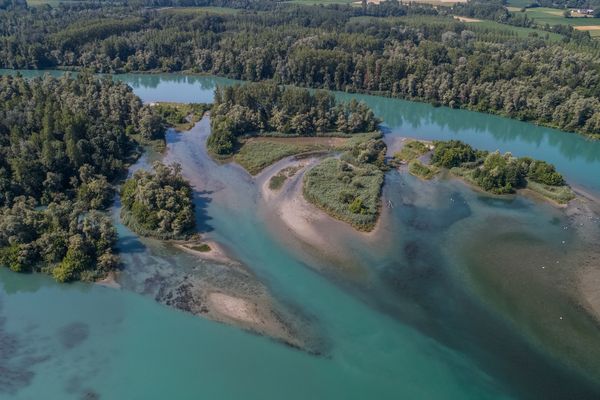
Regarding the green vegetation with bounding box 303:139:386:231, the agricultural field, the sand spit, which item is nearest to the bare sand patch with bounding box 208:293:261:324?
the sand spit

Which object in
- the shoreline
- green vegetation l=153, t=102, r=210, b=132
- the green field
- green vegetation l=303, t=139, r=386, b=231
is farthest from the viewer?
the green field

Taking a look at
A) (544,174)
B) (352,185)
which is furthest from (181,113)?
(544,174)

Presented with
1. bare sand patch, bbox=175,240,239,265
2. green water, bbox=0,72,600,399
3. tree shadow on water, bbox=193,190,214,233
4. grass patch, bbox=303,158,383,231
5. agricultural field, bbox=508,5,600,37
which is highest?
agricultural field, bbox=508,5,600,37

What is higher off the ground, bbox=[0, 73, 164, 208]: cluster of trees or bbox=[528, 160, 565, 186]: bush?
bbox=[0, 73, 164, 208]: cluster of trees

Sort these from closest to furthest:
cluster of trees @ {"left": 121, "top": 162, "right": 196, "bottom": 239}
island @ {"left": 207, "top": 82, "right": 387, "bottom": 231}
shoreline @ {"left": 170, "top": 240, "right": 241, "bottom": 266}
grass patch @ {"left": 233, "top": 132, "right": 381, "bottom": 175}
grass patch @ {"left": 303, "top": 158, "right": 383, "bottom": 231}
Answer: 1. shoreline @ {"left": 170, "top": 240, "right": 241, "bottom": 266}
2. cluster of trees @ {"left": 121, "top": 162, "right": 196, "bottom": 239}
3. grass patch @ {"left": 303, "top": 158, "right": 383, "bottom": 231}
4. island @ {"left": 207, "top": 82, "right": 387, "bottom": 231}
5. grass patch @ {"left": 233, "top": 132, "right": 381, "bottom": 175}

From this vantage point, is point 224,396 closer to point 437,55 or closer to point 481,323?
point 481,323

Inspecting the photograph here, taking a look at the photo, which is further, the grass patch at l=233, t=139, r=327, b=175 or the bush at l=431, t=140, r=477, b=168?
the grass patch at l=233, t=139, r=327, b=175

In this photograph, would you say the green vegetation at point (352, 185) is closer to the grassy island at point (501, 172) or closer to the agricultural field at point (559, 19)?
the grassy island at point (501, 172)

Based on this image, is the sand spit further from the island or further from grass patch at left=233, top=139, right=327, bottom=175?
grass patch at left=233, top=139, right=327, bottom=175
